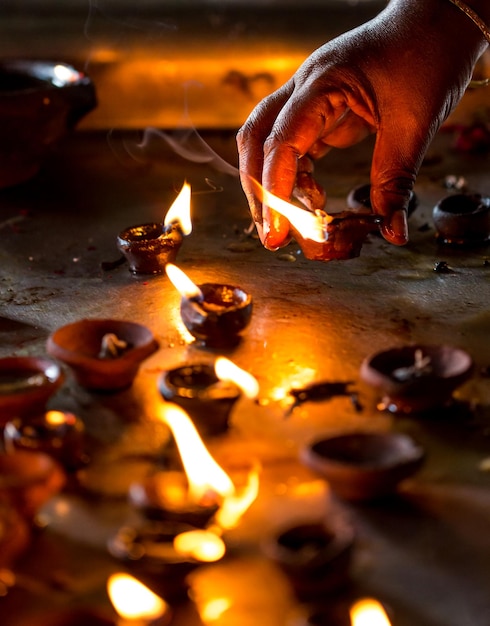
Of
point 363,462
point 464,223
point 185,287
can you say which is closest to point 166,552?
point 363,462

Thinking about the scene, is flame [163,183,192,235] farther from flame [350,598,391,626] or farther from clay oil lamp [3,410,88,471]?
flame [350,598,391,626]

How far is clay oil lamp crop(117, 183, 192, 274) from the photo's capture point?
11.1 ft

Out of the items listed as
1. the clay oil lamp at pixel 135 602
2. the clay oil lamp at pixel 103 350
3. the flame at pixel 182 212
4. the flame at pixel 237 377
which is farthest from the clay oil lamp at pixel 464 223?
the clay oil lamp at pixel 135 602

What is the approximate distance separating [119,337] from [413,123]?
1.25 meters

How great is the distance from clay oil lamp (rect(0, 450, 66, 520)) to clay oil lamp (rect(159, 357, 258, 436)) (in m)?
0.40

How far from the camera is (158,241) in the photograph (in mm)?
3379

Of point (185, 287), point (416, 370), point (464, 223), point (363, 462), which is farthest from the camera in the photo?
point (464, 223)

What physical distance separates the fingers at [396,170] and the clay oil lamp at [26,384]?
1.28 meters

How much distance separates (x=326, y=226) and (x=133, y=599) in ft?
5.36

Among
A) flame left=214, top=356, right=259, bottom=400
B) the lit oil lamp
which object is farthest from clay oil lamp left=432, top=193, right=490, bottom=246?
flame left=214, top=356, right=259, bottom=400

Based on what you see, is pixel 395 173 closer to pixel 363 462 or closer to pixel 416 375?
pixel 416 375

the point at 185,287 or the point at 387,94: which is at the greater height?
the point at 387,94

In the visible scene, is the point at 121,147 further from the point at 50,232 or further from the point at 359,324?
the point at 359,324

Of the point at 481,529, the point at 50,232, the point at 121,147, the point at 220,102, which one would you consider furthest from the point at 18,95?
the point at 481,529
